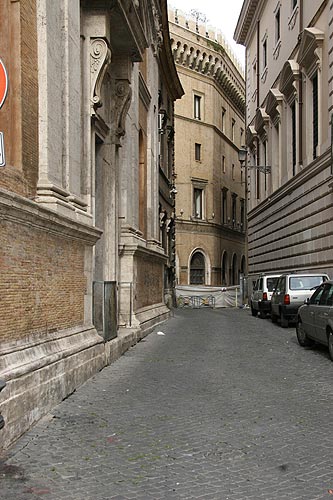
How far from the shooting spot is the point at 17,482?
16.0 feet

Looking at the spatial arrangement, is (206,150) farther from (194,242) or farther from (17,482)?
(17,482)

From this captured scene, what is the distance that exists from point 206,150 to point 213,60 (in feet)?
25.0

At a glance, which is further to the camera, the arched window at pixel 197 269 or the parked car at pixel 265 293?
the arched window at pixel 197 269

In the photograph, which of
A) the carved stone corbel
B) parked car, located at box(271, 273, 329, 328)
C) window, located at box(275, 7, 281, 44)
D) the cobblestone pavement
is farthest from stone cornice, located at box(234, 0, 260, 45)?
the cobblestone pavement

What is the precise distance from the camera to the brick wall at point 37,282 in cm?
647

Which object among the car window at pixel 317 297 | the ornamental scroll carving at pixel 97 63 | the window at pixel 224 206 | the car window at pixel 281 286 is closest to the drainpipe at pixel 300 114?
the car window at pixel 281 286

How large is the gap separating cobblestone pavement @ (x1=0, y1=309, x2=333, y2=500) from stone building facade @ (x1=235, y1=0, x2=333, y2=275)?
13.9m

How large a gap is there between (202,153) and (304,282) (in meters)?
35.1

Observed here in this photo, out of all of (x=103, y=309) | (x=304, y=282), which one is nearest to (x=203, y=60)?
(x=304, y=282)

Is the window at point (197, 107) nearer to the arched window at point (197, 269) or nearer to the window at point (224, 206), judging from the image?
the window at point (224, 206)

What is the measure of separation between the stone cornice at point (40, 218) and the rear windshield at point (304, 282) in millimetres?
11491

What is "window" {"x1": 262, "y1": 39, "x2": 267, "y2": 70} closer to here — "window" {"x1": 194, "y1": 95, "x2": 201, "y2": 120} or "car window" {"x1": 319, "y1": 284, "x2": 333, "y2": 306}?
"window" {"x1": 194, "y1": 95, "x2": 201, "y2": 120}

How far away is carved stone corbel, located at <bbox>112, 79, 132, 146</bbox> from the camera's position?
49.5ft

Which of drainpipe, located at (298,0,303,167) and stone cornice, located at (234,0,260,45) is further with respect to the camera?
stone cornice, located at (234,0,260,45)
